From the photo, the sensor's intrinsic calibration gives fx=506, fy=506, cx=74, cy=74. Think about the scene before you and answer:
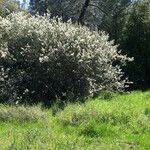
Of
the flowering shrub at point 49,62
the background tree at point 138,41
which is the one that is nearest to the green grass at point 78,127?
the flowering shrub at point 49,62

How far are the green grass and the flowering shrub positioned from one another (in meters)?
1.62

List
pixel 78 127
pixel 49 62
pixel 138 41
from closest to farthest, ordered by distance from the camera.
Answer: pixel 78 127, pixel 49 62, pixel 138 41

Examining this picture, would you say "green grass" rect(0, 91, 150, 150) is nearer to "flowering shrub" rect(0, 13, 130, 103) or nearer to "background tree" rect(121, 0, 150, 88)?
"flowering shrub" rect(0, 13, 130, 103)

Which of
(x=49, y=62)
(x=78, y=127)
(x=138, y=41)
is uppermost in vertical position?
(x=138, y=41)

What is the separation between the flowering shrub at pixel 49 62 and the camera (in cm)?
1711

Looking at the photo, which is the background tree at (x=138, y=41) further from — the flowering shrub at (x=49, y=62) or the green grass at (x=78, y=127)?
the green grass at (x=78, y=127)

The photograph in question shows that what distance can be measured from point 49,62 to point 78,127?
4668 millimetres

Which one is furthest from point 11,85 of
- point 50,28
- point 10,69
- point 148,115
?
point 148,115

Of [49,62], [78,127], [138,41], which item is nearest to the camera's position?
[78,127]

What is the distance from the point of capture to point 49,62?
56.4 feet

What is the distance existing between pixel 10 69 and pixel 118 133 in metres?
6.19

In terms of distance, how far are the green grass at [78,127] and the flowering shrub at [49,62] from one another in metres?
1.62

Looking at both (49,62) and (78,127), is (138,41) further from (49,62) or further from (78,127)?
(78,127)

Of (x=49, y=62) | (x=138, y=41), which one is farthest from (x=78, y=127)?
(x=138, y=41)
